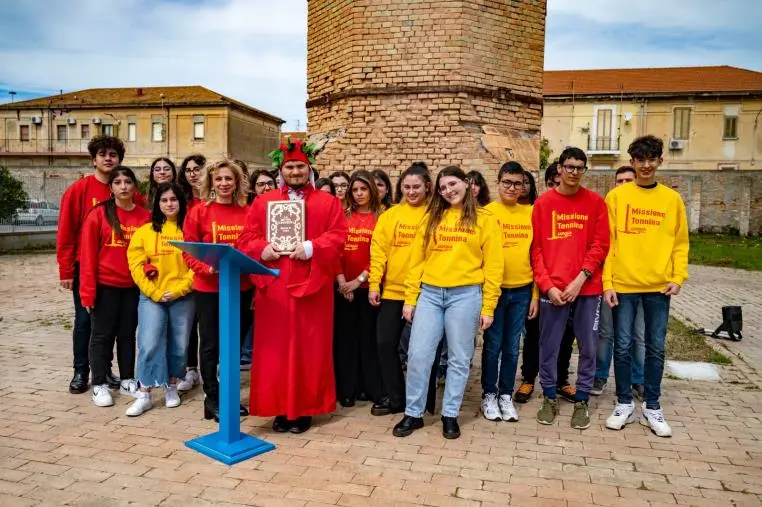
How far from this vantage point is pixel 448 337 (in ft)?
14.9

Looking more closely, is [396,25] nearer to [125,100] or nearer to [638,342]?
[638,342]

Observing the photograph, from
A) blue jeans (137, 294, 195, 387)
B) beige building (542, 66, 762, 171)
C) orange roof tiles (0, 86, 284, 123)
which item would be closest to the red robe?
blue jeans (137, 294, 195, 387)

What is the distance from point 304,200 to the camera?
4.55 m

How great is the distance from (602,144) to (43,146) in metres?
38.8

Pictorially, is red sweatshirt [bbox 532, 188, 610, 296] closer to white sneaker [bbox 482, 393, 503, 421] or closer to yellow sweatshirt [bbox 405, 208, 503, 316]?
yellow sweatshirt [bbox 405, 208, 503, 316]

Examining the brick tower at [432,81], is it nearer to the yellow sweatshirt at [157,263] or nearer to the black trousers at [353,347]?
the black trousers at [353,347]

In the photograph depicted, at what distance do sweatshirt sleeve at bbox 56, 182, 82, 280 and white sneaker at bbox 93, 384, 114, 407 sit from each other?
3.18 ft

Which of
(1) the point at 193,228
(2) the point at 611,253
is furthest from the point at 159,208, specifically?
(2) the point at 611,253

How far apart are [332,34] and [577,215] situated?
482 centimetres

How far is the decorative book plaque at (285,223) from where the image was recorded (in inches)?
175

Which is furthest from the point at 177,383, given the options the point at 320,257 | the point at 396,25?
the point at 396,25

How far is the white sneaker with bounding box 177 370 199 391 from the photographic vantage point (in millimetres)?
5578

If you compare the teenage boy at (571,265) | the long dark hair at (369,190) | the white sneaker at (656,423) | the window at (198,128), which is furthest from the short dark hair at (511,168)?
the window at (198,128)

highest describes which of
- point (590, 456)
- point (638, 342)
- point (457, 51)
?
point (457, 51)
